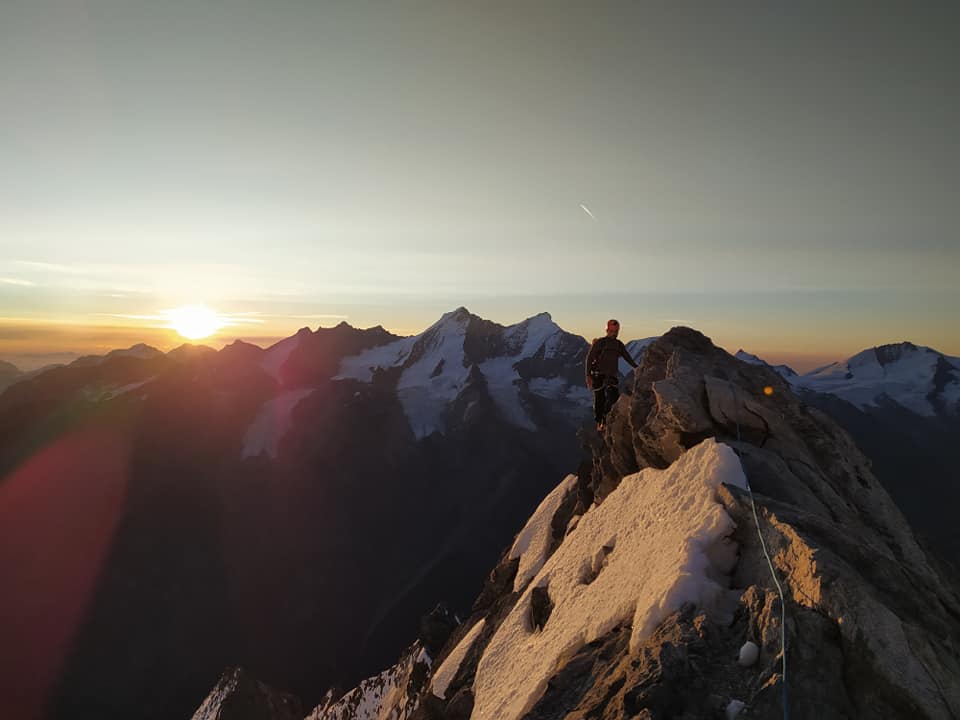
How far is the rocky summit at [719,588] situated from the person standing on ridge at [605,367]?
1.03 m

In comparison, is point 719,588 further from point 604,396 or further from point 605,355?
point 604,396

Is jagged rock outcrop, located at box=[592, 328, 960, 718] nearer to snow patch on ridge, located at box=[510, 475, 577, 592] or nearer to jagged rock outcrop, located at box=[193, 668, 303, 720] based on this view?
snow patch on ridge, located at box=[510, 475, 577, 592]

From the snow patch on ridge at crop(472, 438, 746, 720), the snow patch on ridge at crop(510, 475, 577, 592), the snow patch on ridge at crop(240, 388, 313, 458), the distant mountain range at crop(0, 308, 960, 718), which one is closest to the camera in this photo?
the snow patch on ridge at crop(472, 438, 746, 720)

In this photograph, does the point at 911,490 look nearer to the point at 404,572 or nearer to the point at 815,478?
the point at 404,572

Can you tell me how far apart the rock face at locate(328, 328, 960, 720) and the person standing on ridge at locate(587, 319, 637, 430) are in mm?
3264

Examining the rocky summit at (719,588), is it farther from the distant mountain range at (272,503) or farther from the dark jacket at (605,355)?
the distant mountain range at (272,503)

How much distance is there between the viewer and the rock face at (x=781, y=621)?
24.7 ft

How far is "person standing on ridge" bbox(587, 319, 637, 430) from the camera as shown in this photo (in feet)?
65.7

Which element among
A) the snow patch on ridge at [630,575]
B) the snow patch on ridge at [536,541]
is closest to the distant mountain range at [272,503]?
the snow patch on ridge at [536,541]

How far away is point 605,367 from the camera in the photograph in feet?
69.4

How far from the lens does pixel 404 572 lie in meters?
121

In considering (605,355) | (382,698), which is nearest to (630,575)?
(605,355)

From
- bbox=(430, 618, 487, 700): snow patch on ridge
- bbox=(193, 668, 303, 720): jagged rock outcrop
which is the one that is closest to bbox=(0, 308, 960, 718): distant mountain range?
→ bbox=(430, 618, 487, 700): snow patch on ridge

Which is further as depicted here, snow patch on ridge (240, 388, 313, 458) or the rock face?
snow patch on ridge (240, 388, 313, 458)
